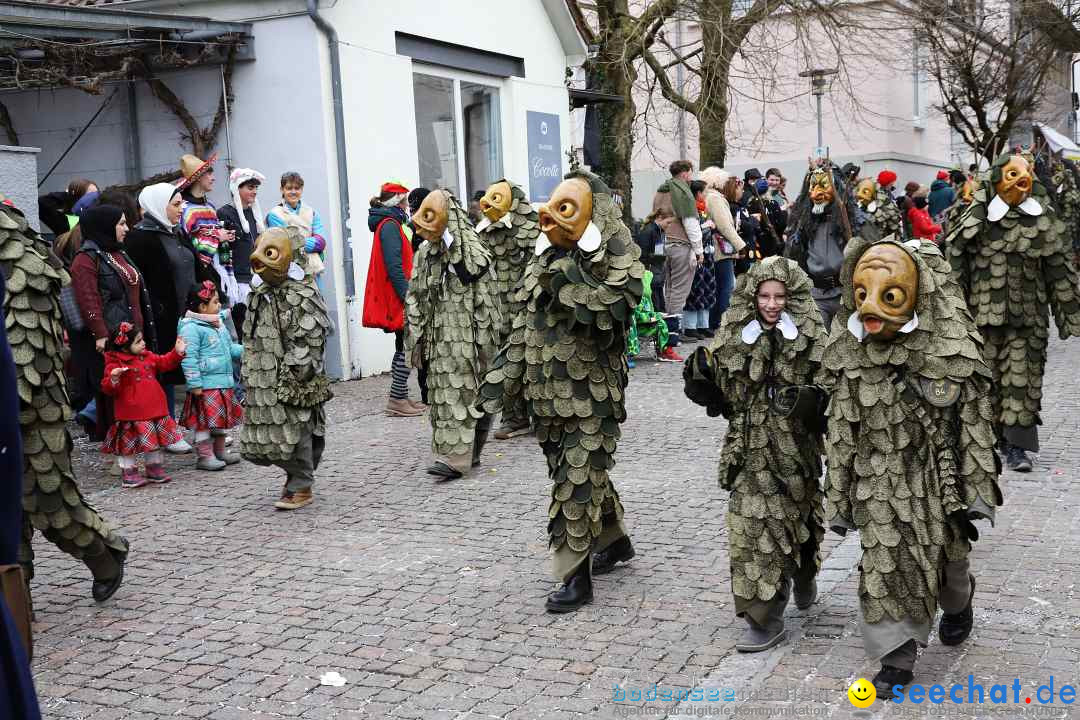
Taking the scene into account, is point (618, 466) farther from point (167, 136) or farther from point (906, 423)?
point (167, 136)

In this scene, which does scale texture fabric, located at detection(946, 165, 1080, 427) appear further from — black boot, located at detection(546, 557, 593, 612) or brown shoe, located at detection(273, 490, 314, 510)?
brown shoe, located at detection(273, 490, 314, 510)

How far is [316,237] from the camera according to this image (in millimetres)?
10891

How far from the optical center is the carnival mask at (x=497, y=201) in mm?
8898

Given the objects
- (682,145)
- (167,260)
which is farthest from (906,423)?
(682,145)

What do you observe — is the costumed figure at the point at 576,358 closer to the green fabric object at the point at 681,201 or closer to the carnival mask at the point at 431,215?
the carnival mask at the point at 431,215

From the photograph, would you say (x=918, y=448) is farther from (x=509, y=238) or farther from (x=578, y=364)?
(x=509, y=238)

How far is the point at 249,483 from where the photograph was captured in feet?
27.3

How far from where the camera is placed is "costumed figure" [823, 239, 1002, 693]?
428cm

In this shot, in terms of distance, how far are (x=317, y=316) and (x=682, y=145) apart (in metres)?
22.7

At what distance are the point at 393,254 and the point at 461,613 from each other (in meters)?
5.65

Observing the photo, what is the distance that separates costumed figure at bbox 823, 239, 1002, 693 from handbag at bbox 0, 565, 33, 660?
3019mm

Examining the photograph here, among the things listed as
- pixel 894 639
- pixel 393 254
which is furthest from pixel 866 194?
pixel 894 639

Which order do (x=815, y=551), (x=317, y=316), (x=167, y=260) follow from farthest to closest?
(x=167, y=260)
(x=317, y=316)
(x=815, y=551)

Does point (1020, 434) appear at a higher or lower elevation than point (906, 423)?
lower
